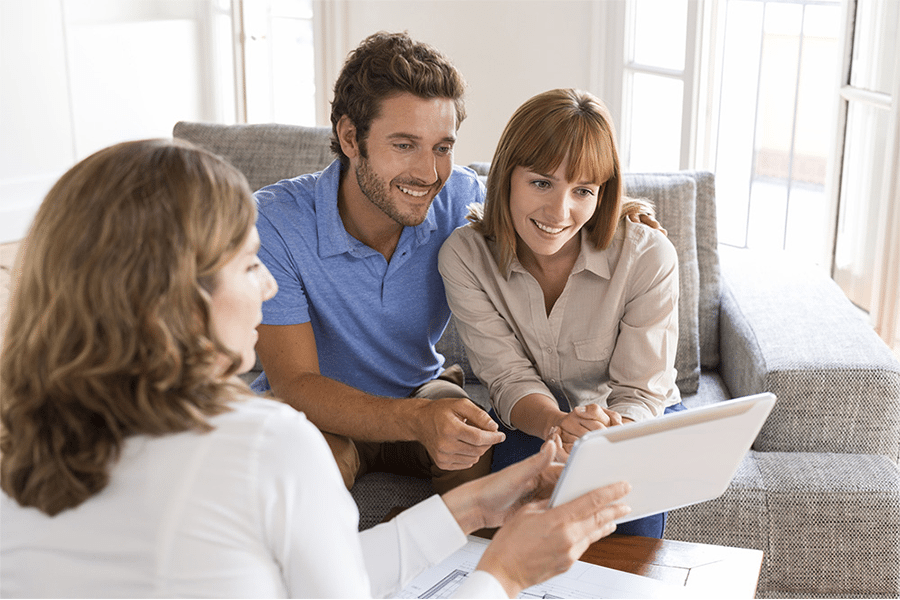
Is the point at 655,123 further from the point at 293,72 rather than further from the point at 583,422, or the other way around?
the point at 583,422

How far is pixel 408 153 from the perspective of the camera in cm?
172

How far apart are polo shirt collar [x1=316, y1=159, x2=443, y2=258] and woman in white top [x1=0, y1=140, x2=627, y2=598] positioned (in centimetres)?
94

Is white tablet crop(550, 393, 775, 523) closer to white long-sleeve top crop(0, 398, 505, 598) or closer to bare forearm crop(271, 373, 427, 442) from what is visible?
white long-sleeve top crop(0, 398, 505, 598)

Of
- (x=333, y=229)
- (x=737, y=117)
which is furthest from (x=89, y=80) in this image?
(x=333, y=229)

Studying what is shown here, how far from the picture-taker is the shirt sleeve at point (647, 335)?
1646mm

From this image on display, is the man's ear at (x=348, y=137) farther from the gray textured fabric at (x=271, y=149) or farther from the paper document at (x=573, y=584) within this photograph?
the paper document at (x=573, y=584)

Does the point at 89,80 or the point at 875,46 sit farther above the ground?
the point at 875,46

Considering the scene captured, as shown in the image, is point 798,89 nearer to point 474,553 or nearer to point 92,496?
point 474,553

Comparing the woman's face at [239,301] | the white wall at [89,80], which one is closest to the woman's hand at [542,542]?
the woman's face at [239,301]

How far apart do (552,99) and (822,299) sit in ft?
3.24

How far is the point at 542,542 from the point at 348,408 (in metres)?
0.66

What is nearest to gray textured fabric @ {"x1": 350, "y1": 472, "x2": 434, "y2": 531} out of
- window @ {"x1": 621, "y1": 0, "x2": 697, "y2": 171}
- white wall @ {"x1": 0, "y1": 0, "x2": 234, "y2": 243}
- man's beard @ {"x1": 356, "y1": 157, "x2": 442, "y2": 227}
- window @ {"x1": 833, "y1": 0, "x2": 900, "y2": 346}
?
man's beard @ {"x1": 356, "y1": 157, "x2": 442, "y2": 227}

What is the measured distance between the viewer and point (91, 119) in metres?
4.96

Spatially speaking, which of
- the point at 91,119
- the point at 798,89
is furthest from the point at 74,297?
the point at 91,119
